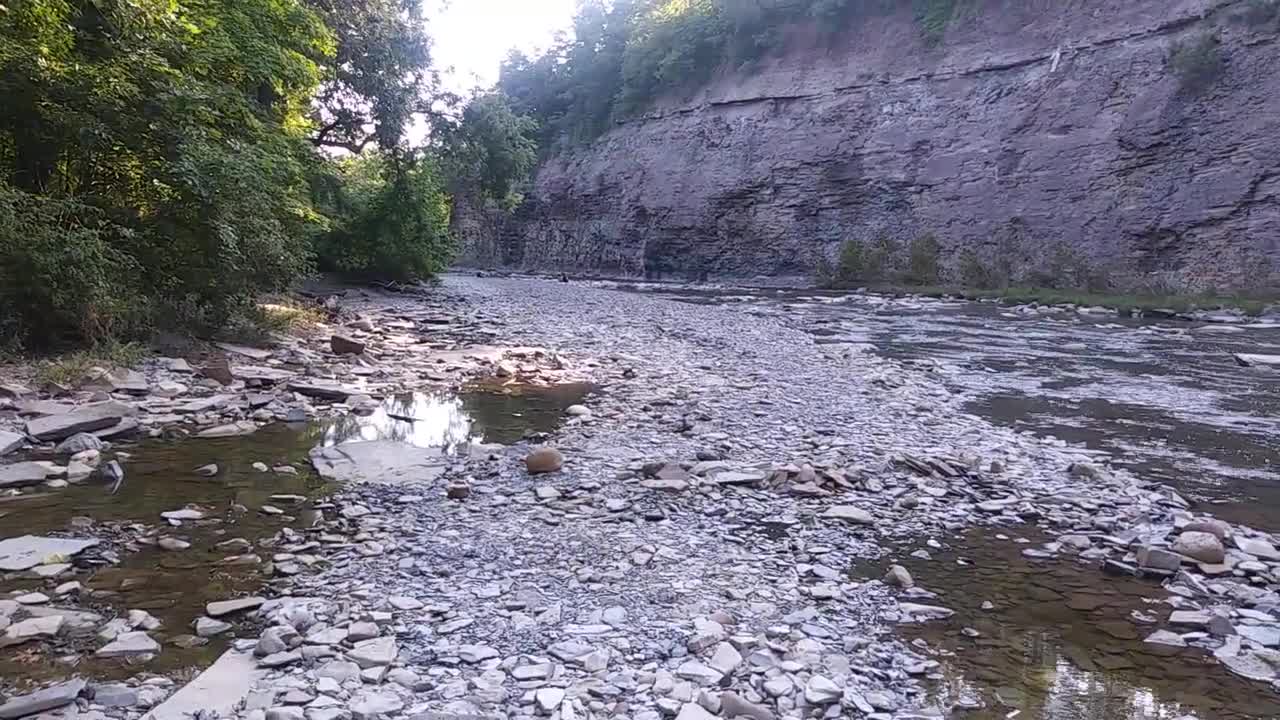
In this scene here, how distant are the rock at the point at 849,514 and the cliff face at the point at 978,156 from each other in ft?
79.0

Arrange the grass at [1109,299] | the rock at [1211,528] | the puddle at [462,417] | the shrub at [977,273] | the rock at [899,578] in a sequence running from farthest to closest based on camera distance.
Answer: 1. the shrub at [977,273]
2. the grass at [1109,299]
3. the puddle at [462,417]
4. the rock at [1211,528]
5. the rock at [899,578]

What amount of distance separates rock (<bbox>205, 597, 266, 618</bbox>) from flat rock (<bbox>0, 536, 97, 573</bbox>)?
1.00 meters

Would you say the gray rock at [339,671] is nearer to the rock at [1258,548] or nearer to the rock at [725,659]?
the rock at [725,659]

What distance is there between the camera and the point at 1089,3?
29.8 m

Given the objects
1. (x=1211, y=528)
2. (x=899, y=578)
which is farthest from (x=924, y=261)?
(x=899, y=578)

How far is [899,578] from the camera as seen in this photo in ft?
11.8

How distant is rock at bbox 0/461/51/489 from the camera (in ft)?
14.9

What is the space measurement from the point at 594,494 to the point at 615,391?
3.81 metres

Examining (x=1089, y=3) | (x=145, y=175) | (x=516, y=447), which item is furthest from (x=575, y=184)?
(x=516, y=447)

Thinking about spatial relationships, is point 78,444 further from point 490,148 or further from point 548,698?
point 490,148

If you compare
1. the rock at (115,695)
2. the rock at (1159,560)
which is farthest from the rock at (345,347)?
the rock at (1159,560)

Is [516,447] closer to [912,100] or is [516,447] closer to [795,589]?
[795,589]

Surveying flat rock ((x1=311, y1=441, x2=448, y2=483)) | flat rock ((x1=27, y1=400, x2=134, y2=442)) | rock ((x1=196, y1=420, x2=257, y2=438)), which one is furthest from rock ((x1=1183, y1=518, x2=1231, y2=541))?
flat rock ((x1=27, y1=400, x2=134, y2=442))

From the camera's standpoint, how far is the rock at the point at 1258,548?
12.8ft
